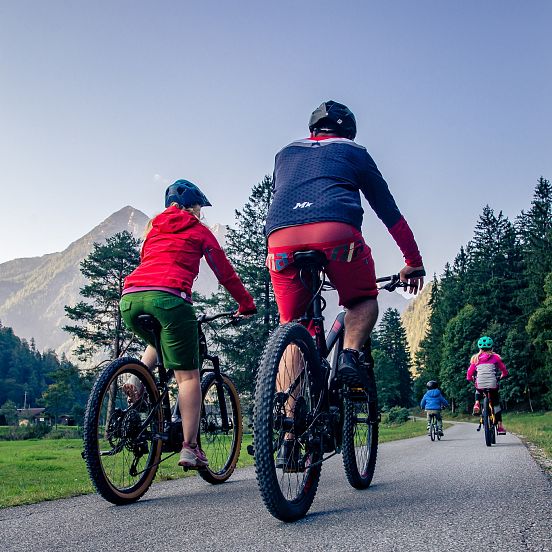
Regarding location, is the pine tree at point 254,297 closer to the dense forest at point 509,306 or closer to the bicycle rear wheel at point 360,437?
the dense forest at point 509,306

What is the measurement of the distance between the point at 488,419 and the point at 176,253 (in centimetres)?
830

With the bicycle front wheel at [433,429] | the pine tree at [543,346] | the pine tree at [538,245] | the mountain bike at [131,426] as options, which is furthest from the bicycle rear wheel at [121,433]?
the pine tree at [538,245]

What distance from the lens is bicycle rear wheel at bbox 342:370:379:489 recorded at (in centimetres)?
362

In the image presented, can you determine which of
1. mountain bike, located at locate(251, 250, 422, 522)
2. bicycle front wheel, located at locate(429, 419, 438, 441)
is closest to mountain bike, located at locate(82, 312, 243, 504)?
mountain bike, located at locate(251, 250, 422, 522)

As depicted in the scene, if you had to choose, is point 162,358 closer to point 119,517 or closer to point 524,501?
point 119,517

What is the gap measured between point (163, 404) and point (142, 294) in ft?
2.60

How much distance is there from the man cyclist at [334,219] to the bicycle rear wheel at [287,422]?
0.36 m

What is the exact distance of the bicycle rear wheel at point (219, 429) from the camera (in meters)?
4.59

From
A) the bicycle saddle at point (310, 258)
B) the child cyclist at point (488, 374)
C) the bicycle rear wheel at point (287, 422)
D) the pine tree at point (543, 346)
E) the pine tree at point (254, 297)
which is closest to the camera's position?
the bicycle rear wheel at point (287, 422)

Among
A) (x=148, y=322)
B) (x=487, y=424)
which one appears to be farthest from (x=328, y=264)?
(x=487, y=424)

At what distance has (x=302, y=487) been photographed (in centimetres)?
295

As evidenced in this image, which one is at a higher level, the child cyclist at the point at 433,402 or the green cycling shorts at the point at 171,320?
the green cycling shorts at the point at 171,320

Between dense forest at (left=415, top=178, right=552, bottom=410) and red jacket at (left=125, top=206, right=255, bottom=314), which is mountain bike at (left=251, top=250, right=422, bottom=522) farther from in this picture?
dense forest at (left=415, top=178, right=552, bottom=410)

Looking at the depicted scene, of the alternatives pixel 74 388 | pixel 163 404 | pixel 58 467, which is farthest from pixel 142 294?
pixel 74 388
